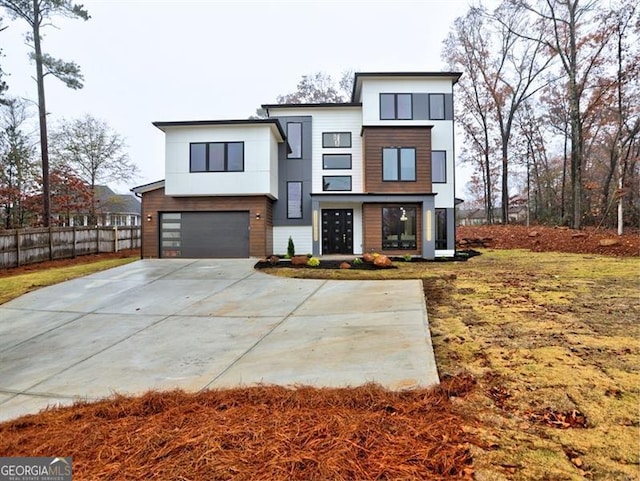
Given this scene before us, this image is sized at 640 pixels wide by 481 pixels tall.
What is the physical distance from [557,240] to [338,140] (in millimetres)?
10696

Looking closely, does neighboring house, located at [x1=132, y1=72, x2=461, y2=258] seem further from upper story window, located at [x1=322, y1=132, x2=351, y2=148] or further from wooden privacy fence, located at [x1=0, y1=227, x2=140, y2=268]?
wooden privacy fence, located at [x1=0, y1=227, x2=140, y2=268]

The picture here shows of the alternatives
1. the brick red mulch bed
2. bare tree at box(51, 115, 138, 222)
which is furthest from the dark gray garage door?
bare tree at box(51, 115, 138, 222)

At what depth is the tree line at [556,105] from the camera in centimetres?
1858

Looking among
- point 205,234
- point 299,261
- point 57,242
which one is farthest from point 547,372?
point 57,242

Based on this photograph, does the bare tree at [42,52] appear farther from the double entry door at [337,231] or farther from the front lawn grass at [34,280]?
the double entry door at [337,231]

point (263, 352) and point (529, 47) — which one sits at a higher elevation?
point (529, 47)

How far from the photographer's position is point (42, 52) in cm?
1633

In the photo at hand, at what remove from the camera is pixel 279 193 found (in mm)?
16391

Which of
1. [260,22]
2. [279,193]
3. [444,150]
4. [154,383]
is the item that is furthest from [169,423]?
[444,150]

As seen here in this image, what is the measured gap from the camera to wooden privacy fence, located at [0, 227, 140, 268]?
1355cm

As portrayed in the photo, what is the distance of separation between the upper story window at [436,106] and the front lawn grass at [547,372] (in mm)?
10606

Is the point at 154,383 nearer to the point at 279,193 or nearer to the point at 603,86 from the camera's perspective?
the point at 279,193

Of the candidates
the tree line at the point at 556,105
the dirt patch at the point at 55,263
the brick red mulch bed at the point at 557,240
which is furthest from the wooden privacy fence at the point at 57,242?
the tree line at the point at 556,105

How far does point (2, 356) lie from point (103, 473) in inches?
177
